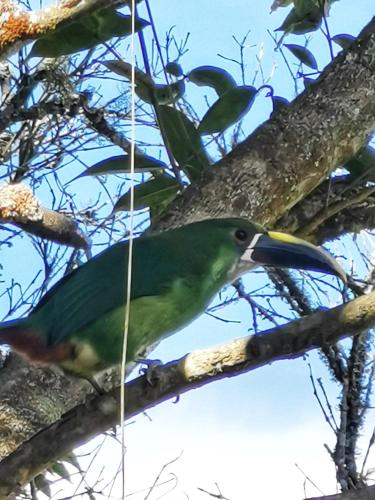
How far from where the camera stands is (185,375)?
117 cm

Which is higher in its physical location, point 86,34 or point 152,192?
point 86,34

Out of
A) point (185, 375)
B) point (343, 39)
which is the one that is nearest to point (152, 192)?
point (343, 39)

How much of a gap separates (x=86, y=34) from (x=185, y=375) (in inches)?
32.3

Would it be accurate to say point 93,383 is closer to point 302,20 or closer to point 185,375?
point 185,375

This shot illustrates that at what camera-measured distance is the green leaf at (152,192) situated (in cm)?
186

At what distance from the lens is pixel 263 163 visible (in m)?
1.68

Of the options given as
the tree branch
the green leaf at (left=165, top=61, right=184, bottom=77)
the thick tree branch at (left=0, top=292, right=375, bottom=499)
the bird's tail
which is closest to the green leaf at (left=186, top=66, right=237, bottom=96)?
the green leaf at (left=165, top=61, right=184, bottom=77)

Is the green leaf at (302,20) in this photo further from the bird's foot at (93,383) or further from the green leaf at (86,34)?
the bird's foot at (93,383)

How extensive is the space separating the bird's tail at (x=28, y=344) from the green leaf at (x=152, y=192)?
40 centimetres

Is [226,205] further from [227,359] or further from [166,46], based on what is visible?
[166,46]

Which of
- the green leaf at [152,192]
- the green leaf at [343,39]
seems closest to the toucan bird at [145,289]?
the green leaf at [152,192]

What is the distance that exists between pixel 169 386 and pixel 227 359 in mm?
85

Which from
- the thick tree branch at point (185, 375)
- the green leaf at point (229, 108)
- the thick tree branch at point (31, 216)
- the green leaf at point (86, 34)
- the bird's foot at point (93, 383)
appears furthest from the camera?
the green leaf at point (229, 108)

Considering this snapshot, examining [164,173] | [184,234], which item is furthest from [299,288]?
[184,234]
